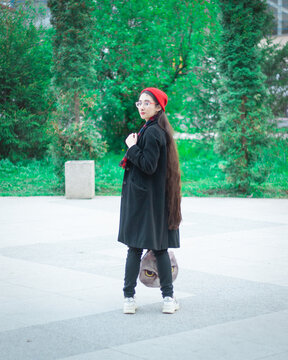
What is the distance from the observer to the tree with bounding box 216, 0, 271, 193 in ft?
47.4

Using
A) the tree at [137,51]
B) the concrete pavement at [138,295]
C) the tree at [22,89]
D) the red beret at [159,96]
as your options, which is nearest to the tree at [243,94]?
the concrete pavement at [138,295]

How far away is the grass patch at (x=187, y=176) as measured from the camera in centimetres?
1505

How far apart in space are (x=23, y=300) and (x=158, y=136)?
1.88 m

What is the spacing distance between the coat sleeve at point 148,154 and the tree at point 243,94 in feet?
31.0

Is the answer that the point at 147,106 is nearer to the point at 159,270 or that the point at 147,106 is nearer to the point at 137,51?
the point at 159,270

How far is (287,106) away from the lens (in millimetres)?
20844

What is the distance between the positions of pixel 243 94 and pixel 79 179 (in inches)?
163

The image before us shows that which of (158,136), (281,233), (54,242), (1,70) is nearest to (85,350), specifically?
(158,136)

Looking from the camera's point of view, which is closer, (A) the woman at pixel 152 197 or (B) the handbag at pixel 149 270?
(A) the woman at pixel 152 197

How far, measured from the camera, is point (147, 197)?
523 centimetres

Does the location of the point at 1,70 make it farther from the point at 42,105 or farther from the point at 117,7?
the point at 117,7

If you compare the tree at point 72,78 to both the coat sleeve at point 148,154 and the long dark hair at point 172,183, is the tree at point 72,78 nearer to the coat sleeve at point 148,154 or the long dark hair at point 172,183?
the long dark hair at point 172,183

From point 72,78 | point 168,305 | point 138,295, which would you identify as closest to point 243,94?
point 72,78

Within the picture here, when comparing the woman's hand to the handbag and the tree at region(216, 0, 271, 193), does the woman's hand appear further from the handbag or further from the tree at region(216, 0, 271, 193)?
the tree at region(216, 0, 271, 193)
